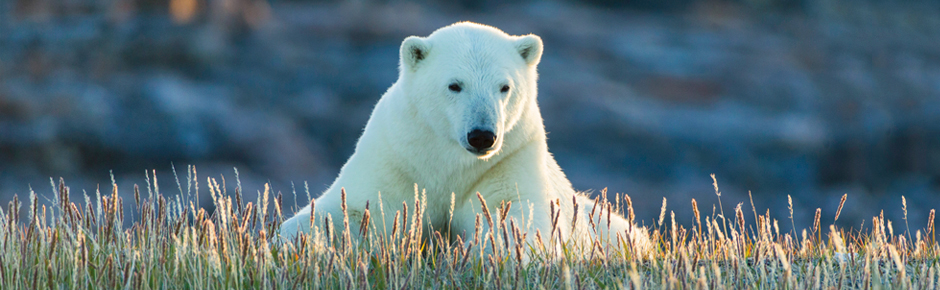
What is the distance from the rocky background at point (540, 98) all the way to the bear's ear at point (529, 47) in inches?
963

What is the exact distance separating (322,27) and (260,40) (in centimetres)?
606

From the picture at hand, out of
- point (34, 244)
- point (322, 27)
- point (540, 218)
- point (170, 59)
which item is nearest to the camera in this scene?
point (34, 244)

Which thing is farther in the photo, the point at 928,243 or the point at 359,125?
the point at 359,125

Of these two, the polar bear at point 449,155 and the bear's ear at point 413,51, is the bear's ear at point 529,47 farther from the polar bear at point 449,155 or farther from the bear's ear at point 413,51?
the bear's ear at point 413,51

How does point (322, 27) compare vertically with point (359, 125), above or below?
above

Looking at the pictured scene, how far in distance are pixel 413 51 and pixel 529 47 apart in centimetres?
78

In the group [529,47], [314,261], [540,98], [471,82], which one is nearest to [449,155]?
[471,82]

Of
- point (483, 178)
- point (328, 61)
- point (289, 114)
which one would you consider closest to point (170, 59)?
point (289, 114)

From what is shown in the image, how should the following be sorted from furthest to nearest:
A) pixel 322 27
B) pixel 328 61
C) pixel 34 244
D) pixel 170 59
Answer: pixel 322 27, pixel 328 61, pixel 170 59, pixel 34 244

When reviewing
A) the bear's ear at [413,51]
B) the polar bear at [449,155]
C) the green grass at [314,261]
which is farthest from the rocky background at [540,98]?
the green grass at [314,261]

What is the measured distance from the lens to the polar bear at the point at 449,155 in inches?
194

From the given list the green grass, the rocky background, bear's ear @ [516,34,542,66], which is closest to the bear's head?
bear's ear @ [516,34,542,66]

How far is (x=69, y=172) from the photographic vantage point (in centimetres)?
3597

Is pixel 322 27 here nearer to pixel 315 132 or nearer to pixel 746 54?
pixel 315 132
